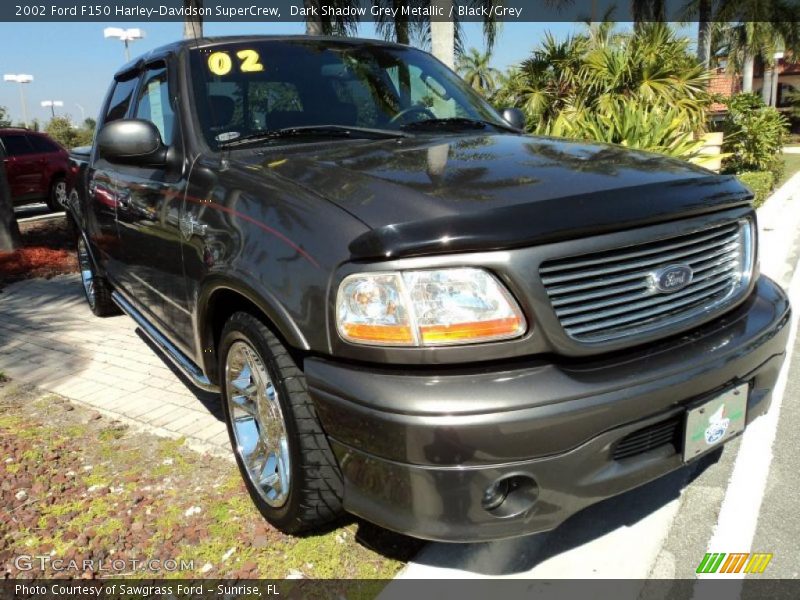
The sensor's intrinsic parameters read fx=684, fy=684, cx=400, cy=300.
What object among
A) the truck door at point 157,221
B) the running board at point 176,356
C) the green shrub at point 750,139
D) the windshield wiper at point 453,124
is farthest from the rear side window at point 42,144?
the green shrub at point 750,139

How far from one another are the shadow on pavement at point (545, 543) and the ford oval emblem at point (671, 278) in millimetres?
860

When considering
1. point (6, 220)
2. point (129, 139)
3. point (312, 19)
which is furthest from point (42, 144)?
point (129, 139)

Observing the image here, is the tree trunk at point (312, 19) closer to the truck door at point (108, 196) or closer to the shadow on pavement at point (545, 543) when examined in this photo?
the truck door at point (108, 196)

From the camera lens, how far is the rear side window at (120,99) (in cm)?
436

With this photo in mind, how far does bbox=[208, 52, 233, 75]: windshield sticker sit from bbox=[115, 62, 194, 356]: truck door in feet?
0.79

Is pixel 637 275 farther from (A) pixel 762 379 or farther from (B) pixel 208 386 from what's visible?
(B) pixel 208 386

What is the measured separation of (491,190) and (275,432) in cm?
123

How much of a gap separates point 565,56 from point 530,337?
33.5ft

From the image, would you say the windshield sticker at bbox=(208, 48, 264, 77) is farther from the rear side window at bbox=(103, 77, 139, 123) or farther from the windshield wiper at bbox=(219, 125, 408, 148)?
the rear side window at bbox=(103, 77, 139, 123)

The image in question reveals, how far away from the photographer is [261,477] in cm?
283

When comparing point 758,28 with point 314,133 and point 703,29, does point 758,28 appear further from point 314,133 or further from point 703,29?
point 314,133

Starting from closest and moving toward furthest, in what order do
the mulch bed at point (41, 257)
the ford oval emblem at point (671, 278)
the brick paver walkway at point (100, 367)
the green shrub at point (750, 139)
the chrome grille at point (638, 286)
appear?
the chrome grille at point (638, 286), the ford oval emblem at point (671, 278), the brick paver walkway at point (100, 367), the mulch bed at point (41, 257), the green shrub at point (750, 139)

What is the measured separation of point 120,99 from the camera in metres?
4.65

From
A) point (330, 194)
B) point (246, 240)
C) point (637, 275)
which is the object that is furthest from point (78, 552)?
point (637, 275)
